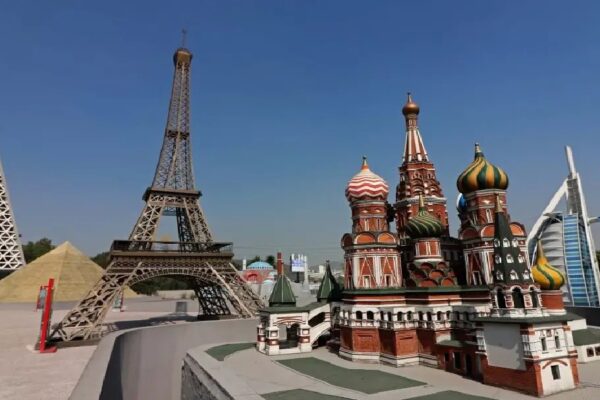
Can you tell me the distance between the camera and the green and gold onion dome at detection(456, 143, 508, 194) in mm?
20641

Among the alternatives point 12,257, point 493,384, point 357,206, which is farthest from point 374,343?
point 12,257

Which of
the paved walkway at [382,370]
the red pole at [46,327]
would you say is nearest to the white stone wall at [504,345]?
the paved walkway at [382,370]

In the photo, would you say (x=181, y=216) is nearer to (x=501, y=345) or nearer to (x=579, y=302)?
(x=501, y=345)

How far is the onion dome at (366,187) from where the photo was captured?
22391 mm

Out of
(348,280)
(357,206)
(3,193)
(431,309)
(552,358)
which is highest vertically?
(3,193)

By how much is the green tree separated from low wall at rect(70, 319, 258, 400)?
63515 mm

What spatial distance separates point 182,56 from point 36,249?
62270 millimetres

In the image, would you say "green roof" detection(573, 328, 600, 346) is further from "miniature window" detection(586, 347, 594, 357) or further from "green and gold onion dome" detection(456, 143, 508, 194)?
"green and gold onion dome" detection(456, 143, 508, 194)

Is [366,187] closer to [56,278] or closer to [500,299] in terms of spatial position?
[500,299]

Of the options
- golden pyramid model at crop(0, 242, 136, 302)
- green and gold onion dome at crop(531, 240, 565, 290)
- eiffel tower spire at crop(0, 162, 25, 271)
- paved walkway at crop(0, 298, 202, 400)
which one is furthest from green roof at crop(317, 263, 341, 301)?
eiffel tower spire at crop(0, 162, 25, 271)

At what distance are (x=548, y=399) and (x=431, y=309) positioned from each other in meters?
6.49

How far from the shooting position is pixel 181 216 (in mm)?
34094

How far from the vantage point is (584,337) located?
60.5 feet

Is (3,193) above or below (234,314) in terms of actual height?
above
